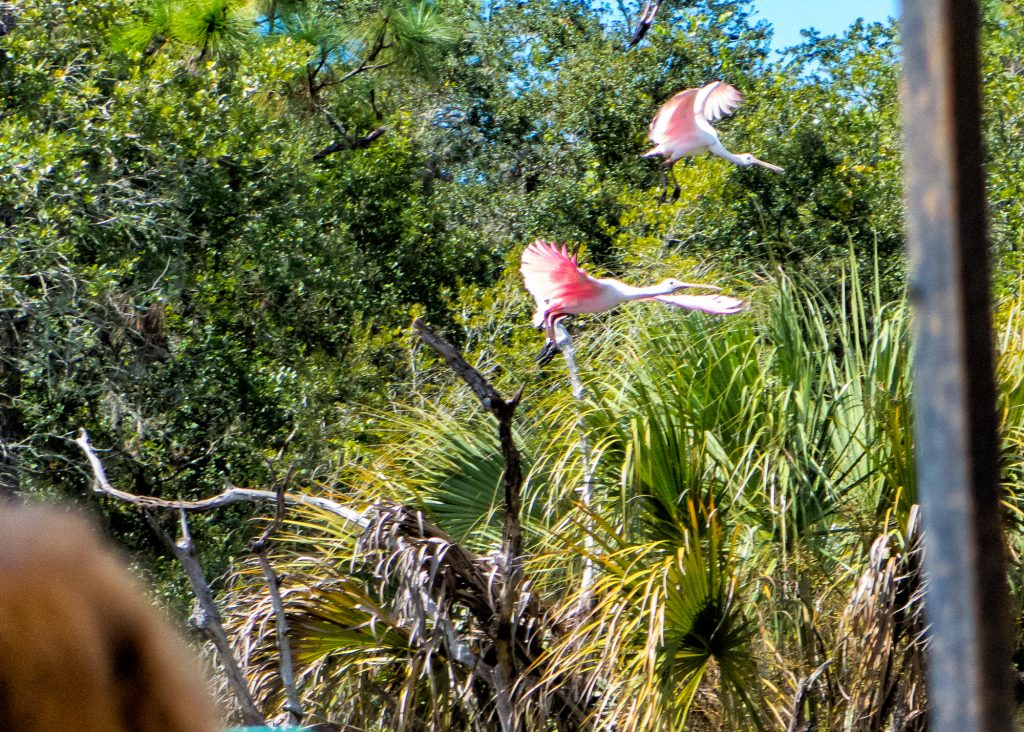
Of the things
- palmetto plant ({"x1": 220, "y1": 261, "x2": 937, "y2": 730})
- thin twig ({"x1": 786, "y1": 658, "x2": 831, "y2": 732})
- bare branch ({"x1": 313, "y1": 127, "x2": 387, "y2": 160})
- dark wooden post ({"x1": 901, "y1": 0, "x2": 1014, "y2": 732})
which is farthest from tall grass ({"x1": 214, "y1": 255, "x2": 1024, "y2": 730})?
bare branch ({"x1": 313, "y1": 127, "x2": 387, "y2": 160})

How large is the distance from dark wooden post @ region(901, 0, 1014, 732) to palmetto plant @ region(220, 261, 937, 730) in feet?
8.26

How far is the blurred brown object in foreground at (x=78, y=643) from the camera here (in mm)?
576

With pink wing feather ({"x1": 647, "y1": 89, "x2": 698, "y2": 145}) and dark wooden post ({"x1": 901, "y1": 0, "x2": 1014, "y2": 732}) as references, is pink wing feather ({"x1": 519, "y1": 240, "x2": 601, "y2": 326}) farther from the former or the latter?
dark wooden post ({"x1": 901, "y1": 0, "x2": 1014, "y2": 732})

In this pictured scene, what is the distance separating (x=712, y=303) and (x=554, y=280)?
0.71 metres

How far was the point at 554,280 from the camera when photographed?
14.5 feet

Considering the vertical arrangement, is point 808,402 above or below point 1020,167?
below

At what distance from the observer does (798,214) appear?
9.15 m

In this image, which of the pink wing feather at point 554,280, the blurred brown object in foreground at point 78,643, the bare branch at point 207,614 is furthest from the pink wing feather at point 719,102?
the blurred brown object in foreground at point 78,643

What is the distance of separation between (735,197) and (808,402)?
5726 mm

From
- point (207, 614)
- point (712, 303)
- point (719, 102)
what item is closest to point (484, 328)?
point (719, 102)

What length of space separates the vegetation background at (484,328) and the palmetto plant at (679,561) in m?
0.02

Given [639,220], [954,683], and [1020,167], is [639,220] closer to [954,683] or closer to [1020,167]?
[1020,167]

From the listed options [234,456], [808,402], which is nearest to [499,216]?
[234,456]

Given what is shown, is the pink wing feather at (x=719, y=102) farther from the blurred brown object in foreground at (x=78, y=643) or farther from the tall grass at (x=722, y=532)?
the blurred brown object in foreground at (x=78, y=643)
